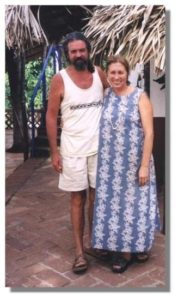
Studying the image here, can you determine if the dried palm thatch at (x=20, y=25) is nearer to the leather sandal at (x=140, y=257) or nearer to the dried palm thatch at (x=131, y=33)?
the dried palm thatch at (x=131, y=33)

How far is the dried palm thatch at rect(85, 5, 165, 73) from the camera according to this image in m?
3.64

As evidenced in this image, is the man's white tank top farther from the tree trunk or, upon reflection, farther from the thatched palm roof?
the tree trunk

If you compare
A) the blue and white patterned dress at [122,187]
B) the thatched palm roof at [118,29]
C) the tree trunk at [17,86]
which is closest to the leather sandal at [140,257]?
the blue and white patterned dress at [122,187]

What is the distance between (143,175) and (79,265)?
823 millimetres

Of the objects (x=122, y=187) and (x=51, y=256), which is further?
(x=51, y=256)

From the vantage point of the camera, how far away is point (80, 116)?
337 centimetres

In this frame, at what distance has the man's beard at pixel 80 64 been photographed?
3326 mm

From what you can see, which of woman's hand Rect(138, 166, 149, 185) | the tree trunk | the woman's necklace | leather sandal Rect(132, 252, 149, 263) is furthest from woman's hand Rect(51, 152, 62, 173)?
the tree trunk

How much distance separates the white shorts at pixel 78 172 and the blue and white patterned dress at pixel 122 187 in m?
0.08

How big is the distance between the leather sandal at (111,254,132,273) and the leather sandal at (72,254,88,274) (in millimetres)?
204

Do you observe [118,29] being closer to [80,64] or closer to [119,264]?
[80,64]

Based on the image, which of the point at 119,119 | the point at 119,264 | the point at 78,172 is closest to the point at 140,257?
the point at 119,264

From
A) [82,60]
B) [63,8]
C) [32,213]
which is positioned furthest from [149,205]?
[63,8]
